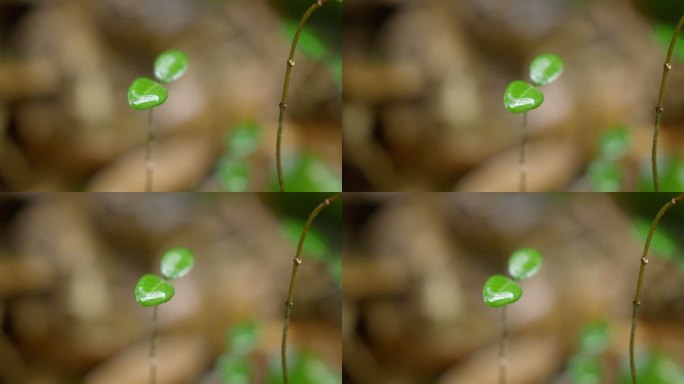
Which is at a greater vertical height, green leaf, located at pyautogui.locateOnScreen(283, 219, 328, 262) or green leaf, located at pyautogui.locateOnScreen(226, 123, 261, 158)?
green leaf, located at pyautogui.locateOnScreen(226, 123, 261, 158)

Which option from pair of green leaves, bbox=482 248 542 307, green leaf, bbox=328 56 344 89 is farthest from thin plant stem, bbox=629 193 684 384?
green leaf, bbox=328 56 344 89


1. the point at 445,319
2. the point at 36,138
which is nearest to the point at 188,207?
the point at 36,138

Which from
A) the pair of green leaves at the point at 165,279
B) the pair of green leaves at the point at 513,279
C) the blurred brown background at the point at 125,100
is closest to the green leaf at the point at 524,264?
the pair of green leaves at the point at 513,279

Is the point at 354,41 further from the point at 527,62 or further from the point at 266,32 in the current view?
the point at 527,62

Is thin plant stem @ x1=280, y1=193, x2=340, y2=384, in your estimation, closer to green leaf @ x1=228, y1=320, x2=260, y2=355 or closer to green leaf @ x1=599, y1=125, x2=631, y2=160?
green leaf @ x1=228, y1=320, x2=260, y2=355

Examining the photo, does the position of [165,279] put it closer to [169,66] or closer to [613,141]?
[169,66]

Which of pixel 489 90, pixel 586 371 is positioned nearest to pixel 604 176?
pixel 489 90
